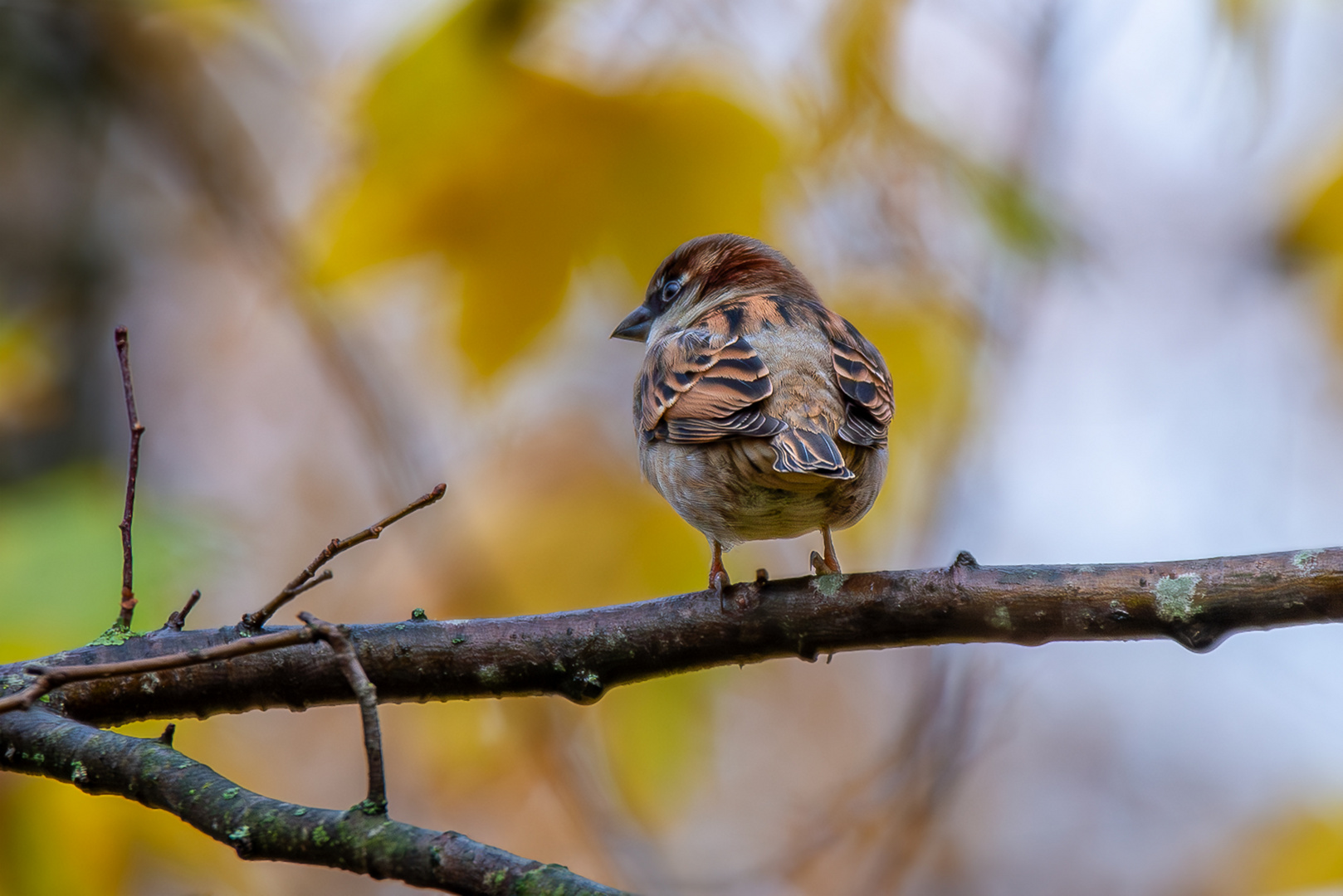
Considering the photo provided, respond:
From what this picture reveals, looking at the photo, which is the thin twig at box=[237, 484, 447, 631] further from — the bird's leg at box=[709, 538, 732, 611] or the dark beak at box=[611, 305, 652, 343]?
the dark beak at box=[611, 305, 652, 343]

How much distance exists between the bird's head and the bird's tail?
170 cm

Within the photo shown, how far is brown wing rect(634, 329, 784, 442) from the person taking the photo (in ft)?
13.4

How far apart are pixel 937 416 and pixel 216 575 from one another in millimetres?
3023

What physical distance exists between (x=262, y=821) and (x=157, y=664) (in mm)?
570

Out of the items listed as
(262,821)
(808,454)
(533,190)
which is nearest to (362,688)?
(262,821)

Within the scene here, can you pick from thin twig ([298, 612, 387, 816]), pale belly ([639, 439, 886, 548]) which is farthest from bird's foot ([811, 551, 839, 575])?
thin twig ([298, 612, 387, 816])

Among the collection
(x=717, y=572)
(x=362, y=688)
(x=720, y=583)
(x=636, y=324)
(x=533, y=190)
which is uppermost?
(x=636, y=324)

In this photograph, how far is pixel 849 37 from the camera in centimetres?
412

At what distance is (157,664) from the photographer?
2.11 m

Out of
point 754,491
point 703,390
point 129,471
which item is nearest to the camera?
point 129,471

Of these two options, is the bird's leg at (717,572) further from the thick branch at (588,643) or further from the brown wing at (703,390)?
the brown wing at (703,390)

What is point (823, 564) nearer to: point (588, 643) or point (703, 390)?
point (703, 390)

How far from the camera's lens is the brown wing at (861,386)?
4.16 meters

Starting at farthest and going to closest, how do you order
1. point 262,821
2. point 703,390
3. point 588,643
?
point 703,390 → point 588,643 → point 262,821
